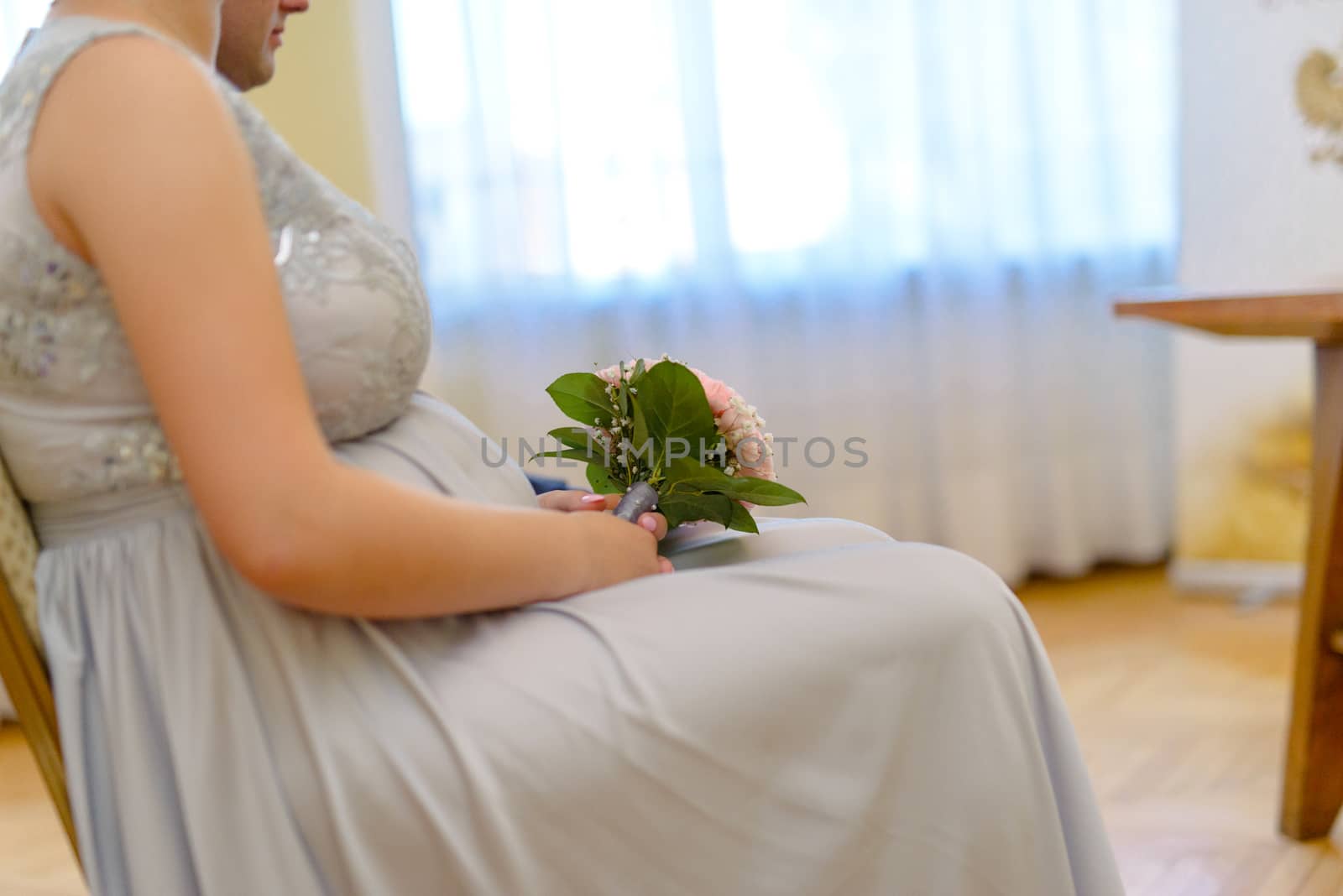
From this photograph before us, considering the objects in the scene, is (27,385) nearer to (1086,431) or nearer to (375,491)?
(375,491)

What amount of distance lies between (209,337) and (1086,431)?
3.06 m

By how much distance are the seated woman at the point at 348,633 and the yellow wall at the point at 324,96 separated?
2047 mm

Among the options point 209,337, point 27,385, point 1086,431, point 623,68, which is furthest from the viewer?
point 1086,431

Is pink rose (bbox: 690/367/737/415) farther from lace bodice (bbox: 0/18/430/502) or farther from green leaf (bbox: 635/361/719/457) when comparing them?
lace bodice (bbox: 0/18/430/502)

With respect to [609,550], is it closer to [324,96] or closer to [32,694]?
[32,694]

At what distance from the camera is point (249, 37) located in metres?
1.05

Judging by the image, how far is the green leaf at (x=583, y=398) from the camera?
1088 mm

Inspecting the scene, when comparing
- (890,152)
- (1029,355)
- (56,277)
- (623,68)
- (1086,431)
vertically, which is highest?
(623,68)

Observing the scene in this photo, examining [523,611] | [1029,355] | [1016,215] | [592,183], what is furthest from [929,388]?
[523,611]

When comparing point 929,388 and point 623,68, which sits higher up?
point 623,68

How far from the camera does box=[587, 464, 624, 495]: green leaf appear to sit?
1115 millimetres

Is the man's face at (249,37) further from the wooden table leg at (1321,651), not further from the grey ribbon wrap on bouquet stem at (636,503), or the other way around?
the wooden table leg at (1321,651)

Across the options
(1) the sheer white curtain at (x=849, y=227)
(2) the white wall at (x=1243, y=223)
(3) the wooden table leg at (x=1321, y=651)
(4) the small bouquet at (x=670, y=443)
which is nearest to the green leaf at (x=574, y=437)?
(4) the small bouquet at (x=670, y=443)

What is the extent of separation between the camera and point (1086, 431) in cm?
343
